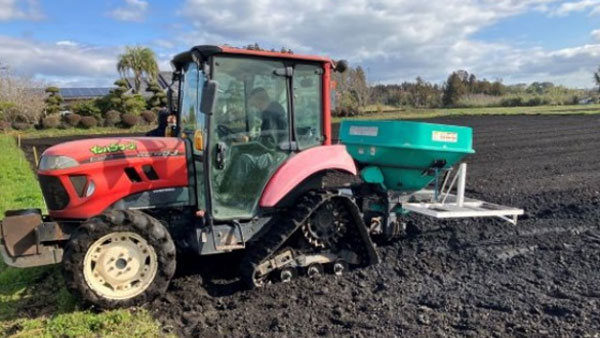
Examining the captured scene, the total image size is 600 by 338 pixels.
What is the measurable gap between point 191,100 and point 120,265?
1647mm

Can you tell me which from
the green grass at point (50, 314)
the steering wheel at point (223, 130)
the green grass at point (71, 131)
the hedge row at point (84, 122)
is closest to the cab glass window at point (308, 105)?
the steering wheel at point (223, 130)

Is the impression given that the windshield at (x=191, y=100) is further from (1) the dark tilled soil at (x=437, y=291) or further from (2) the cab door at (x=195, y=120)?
(1) the dark tilled soil at (x=437, y=291)

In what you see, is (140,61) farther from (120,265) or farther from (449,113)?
(120,265)

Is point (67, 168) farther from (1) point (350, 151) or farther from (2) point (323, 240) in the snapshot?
(1) point (350, 151)

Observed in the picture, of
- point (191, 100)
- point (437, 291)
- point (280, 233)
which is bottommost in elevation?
point (437, 291)

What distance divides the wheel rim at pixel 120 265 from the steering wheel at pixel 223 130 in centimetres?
111

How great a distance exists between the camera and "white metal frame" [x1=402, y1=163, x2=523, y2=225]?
5992 millimetres

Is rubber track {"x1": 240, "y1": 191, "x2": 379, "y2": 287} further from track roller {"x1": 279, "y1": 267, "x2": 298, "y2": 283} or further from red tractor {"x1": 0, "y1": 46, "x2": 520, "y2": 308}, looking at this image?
track roller {"x1": 279, "y1": 267, "x2": 298, "y2": 283}

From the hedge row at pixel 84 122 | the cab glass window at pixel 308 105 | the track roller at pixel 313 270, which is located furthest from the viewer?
the hedge row at pixel 84 122

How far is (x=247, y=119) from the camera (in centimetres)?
470

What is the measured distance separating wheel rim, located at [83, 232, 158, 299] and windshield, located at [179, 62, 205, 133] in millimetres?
1155

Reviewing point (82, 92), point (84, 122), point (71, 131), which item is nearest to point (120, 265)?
point (71, 131)

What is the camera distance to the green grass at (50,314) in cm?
402

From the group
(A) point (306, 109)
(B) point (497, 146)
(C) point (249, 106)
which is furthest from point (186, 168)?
(B) point (497, 146)
